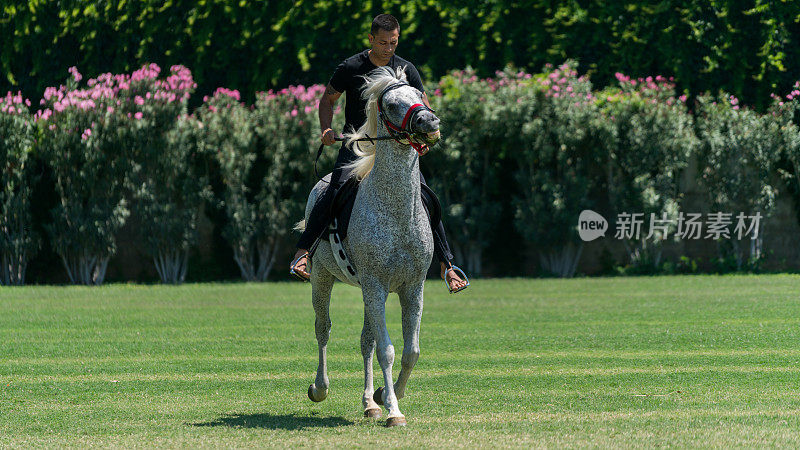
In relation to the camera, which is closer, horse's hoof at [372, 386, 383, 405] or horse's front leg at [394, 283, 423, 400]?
horse's front leg at [394, 283, 423, 400]

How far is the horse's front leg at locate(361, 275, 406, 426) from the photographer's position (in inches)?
292

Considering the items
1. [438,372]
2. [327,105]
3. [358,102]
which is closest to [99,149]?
[438,372]

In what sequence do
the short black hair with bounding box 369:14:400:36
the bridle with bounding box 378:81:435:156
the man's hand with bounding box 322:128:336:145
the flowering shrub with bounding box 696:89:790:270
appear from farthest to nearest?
1. the flowering shrub with bounding box 696:89:790:270
2. the short black hair with bounding box 369:14:400:36
3. the man's hand with bounding box 322:128:336:145
4. the bridle with bounding box 378:81:435:156

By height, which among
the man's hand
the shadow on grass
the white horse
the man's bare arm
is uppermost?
the man's bare arm

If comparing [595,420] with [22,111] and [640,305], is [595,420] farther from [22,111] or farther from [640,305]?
[22,111]

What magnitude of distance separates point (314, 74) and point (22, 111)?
23.7 feet

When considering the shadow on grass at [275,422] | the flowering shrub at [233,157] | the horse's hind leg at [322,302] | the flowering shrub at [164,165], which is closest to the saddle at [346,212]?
the horse's hind leg at [322,302]

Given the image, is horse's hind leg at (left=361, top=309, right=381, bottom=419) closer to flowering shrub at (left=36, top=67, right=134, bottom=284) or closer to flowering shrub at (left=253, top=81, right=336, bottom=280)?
flowering shrub at (left=253, top=81, right=336, bottom=280)

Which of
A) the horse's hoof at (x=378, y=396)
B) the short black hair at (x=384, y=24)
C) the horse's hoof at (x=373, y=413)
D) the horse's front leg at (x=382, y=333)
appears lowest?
the horse's hoof at (x=373, y=413)

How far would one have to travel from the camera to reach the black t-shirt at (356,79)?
812 centimetres

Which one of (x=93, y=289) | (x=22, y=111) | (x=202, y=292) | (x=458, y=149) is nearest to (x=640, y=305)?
(x=458, y=149)

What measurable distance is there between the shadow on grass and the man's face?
2.86 metres

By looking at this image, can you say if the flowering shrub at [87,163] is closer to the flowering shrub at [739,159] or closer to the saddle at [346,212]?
the flowering shrub at [739,159]

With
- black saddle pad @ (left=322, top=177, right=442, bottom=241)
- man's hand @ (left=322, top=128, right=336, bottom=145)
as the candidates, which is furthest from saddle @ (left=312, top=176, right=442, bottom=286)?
man's hand @ (left=322, top=128, right=336, bottom=145)
